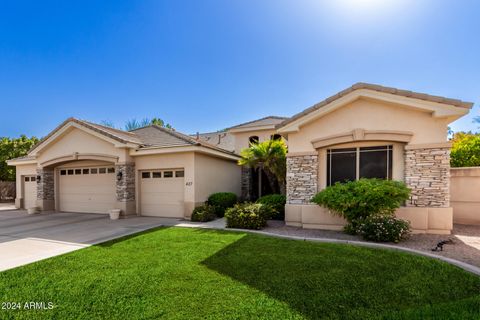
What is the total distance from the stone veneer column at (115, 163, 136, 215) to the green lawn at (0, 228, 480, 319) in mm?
6336

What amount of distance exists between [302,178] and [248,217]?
2789 millimetres

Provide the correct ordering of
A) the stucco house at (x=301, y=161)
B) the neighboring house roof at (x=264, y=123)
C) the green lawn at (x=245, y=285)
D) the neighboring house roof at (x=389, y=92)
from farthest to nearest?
the neighboring house roof at (x=264, y=123), the stucco house at (x=301, y=161), the neighboring house roof at (x=389, y=92), the green lawn at (x=245, y=285)

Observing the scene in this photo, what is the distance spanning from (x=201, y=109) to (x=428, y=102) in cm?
1895

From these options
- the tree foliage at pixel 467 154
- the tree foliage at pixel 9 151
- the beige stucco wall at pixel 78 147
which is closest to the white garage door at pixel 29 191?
the beige stucco wall at pixel 78 147

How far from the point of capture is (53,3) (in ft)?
33.7

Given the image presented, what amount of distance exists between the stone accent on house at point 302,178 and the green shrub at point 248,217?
1.35m

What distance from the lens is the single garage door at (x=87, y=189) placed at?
45.0ft

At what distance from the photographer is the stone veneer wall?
14.9 m

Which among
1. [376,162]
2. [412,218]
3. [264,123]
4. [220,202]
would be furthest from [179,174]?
[412,218]

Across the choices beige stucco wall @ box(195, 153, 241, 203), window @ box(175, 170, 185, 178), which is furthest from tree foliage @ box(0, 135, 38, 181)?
beige stucco wall @ box(195, 153, 241, 203)

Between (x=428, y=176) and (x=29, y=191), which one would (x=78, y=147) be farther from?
(x=428, y=176)

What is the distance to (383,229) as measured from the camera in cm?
666

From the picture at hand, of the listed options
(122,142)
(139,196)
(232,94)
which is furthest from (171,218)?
(232,94)

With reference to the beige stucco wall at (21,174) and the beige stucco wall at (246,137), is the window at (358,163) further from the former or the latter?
the beige stucco wall at (21,174)
